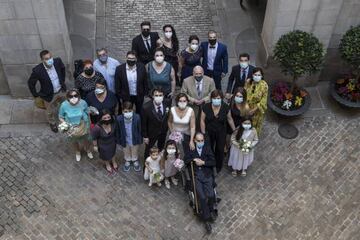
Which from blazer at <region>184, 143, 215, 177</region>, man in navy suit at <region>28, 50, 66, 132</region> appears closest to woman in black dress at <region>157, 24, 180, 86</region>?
man in navy suit at <region>28, 50, 66, 132</region>

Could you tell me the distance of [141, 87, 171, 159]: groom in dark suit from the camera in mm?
10086

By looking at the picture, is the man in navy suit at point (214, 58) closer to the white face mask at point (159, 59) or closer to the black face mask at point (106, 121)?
the white face mask at point (159, 59)

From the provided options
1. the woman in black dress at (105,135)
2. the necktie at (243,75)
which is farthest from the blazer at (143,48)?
the necktie at (243,75)

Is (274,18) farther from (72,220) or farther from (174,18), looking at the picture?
(72,220)

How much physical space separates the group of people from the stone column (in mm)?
891

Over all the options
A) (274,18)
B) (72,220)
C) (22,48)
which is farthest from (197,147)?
(22,48)

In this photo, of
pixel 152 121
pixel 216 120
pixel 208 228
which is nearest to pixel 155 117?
pixel 152 121

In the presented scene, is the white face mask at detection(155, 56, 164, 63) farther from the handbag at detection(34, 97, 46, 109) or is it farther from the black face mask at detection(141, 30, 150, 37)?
the handbag at detection(34, 97, 46, 109)

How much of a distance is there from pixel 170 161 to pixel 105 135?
139 centimetres

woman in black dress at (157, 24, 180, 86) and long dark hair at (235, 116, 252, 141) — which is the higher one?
woman in black dress at (157, 24, 180, 86)

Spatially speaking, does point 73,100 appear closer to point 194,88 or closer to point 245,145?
point 194,88

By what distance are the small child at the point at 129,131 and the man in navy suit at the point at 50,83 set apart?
5.88ft

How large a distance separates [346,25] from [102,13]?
22.2 feet

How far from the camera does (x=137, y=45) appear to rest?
1141 cm
